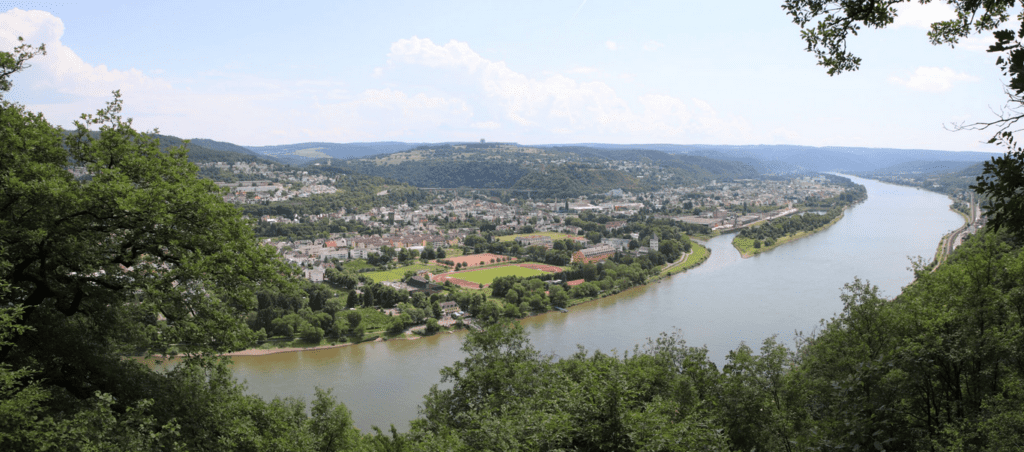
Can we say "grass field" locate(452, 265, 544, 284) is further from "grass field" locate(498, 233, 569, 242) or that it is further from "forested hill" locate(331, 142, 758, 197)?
"forested hill" locate(331, 142, 758, 197)

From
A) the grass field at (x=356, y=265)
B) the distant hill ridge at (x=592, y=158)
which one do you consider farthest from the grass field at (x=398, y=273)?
the distant hill ridge at (x=592, y=158)

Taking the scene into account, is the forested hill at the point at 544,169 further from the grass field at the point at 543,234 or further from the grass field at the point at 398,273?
the grass field at the point at 398,273

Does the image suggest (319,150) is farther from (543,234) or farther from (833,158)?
(833,158)

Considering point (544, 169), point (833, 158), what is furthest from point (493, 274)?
point (833, 158)

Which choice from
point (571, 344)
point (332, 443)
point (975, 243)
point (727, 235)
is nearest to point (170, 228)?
point (332, 443)

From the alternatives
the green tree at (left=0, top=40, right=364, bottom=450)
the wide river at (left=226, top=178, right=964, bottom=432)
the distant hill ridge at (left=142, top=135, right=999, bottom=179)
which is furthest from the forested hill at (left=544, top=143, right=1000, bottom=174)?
the green tree at (left=0, top=40, right=364, bottom=450)

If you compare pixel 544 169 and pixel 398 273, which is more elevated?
pixel 544 169
